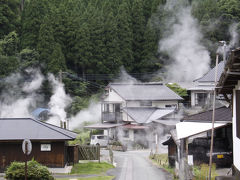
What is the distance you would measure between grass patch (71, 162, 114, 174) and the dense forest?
24071 mm

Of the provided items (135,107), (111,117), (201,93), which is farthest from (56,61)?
(201,93)

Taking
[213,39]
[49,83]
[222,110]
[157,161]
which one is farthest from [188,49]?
[222,110]

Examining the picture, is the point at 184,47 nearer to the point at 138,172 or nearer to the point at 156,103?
the point at 156,103

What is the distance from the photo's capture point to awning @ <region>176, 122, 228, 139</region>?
15414 millimetres

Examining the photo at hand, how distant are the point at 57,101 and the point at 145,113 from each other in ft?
33.1

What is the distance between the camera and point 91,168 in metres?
21.4

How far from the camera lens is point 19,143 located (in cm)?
1967

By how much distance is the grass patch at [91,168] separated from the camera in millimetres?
20375

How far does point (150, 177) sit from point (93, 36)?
34214mm

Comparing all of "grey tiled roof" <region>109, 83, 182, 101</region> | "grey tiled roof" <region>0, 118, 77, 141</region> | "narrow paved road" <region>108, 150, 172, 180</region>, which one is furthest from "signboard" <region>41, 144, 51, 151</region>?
"grey tiled roof" <region>109, 83, 182, 101</region>

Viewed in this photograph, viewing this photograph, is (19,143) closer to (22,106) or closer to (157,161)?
(157,161)

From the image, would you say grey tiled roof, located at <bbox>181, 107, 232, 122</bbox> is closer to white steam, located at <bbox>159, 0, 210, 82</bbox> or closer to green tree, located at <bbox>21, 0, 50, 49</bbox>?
white steam, located at <bbox>159, 0, 210, 82</bbox>

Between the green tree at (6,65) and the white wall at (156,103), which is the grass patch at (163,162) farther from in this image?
the green tree at (6,65)

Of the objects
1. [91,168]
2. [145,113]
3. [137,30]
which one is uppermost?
[137,30]
